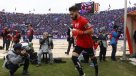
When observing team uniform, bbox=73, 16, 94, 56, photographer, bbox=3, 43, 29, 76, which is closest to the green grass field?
photographer, bbox=3, 43, 29, 76

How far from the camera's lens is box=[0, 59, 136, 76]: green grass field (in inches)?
492

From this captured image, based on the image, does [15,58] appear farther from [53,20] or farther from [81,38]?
[53,20]

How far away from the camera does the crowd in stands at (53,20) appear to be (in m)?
57.2

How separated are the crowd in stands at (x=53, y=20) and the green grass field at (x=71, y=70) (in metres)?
38.2

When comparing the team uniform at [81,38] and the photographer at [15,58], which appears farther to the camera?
the photographer at [15,58]

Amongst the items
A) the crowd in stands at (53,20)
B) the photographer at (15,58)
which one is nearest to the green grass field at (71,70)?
the photographer at (15,58)

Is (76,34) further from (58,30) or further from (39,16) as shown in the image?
(39,16)

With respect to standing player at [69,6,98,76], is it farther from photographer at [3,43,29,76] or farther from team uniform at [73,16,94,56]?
photographer at [3,43,29,76]

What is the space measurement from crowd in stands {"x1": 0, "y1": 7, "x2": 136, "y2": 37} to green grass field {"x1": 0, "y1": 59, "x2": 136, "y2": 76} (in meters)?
38.2

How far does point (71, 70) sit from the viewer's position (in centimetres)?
1330

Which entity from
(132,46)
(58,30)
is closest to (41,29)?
(58,30)

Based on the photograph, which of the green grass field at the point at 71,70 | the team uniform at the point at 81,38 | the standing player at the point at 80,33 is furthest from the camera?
the green grass field at the point at 71,70

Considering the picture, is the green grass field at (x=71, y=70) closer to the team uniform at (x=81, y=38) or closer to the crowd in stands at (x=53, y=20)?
the team uniform at (x=81, y=38)

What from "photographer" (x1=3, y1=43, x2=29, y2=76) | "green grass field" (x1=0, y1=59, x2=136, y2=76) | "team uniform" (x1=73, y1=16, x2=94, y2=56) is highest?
"team uniform" (x1=73, y1=16, x2=94, y2=56)
